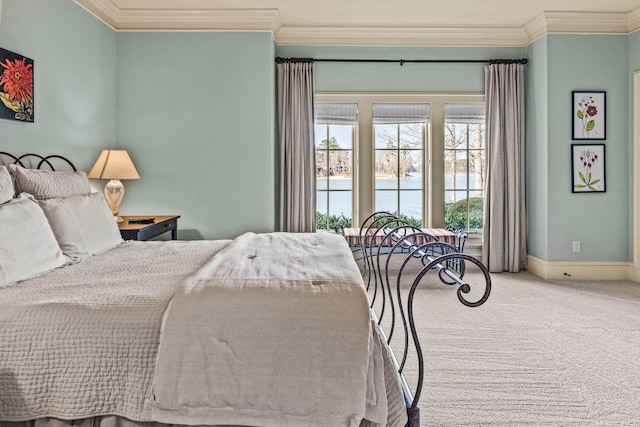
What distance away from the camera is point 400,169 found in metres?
5.00

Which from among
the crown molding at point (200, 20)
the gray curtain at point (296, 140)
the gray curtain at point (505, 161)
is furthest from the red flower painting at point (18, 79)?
the gray curtain at point (505, 161)

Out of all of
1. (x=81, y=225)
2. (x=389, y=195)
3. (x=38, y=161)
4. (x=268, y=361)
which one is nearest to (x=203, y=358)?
(x=268, y=361)

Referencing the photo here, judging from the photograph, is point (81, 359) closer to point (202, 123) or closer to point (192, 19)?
point (202, 123)

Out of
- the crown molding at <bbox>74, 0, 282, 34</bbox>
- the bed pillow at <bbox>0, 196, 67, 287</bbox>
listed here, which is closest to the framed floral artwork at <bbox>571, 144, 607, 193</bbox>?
the crown molding at <bbox>74, 0, 282, 34</bbox>

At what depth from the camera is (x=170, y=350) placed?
1.27 m

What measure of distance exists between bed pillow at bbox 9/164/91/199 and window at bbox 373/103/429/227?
317cm

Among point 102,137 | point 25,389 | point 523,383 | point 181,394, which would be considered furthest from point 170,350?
point 102,137

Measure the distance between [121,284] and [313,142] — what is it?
335 centimetres

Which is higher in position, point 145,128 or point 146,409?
point 145,128

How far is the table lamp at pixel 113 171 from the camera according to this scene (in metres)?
3.73

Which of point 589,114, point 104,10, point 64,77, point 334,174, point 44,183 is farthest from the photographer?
point 334,174

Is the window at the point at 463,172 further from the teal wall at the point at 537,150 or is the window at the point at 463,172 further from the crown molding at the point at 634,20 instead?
the crown molding at the point at 634,20

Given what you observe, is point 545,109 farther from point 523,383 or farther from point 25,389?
point 25,389

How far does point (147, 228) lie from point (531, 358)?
2.84m
